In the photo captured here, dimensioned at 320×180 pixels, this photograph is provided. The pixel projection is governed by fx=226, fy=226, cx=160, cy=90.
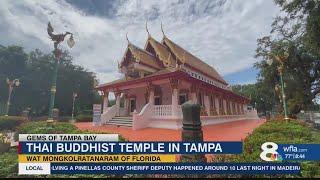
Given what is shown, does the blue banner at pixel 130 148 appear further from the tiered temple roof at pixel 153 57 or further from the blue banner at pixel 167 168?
Result: the tiered temple roof at pixel 153 57

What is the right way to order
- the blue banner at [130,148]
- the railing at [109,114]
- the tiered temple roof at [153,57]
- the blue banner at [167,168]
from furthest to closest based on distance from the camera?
1. the tiered temple roof at [153,57]
2. the railing at [109,114]
3. the blue banner at [130,148]
4. the blue banner at [167,168]

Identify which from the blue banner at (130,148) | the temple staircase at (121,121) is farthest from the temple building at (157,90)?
the blue banner at (130,148)

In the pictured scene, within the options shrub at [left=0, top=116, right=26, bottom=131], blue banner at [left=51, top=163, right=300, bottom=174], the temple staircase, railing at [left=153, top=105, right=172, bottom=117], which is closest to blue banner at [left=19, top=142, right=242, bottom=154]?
blue banner at [left=51, top=163, right=300, bottom=174]

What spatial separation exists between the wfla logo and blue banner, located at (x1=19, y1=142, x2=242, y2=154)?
53 cm

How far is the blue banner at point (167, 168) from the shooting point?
4609mm

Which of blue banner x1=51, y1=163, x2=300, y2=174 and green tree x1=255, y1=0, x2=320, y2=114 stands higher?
green tree x1=255, y1=0, x2=320, y2=114

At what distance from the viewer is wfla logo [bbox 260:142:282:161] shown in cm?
509

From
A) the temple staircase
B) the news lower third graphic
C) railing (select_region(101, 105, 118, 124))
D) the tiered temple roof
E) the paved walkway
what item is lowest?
the paved walkway

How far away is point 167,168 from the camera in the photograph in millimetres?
4773

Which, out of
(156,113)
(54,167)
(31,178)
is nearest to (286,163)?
(54,167)

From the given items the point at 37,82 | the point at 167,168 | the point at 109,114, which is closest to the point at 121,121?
the point at 109,114

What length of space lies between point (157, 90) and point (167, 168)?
1746 cm

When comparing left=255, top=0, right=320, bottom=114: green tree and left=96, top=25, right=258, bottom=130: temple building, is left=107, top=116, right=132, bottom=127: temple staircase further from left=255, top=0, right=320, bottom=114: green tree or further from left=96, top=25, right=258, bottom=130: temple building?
left=255, top=0, right=320, bottom=114: green tree

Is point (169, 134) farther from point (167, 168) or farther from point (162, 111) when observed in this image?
point (167, 168)
